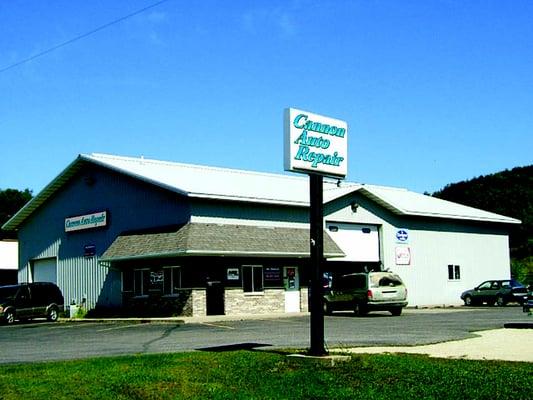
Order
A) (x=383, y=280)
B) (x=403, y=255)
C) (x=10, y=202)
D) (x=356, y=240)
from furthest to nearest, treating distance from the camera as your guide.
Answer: (x=10, y=202)
(x=403, y=255)
(x=356, y=240)
(x=383, y=280)

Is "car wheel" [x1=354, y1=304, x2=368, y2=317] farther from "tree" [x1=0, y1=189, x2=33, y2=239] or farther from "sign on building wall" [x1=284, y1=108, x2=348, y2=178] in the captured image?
"tree" [x1=0, y1=189, x2=33, y2=239]

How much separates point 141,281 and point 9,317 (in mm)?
6245

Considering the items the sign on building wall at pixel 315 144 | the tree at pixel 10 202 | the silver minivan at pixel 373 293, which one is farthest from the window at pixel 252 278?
the tree at pixel 10 202

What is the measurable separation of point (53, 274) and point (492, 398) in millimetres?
36765

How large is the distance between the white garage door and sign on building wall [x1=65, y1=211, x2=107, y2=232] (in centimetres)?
1165

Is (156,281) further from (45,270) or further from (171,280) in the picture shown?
(45,270)

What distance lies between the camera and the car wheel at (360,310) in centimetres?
3170

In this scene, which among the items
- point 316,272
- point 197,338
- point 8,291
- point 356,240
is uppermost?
point 356,240

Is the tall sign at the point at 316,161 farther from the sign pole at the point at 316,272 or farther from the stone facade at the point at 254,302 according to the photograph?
the stone facade at the point at 254,302

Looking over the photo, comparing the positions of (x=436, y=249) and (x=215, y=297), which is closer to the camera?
(x=215, y=297)

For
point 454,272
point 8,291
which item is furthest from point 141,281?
point 454,272

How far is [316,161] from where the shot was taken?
14.9 m

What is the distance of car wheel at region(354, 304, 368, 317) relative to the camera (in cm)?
3170

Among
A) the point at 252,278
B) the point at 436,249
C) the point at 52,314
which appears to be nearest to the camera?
the point at 252,278
